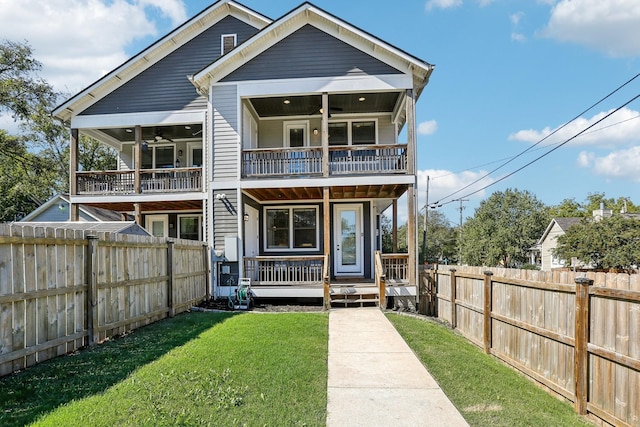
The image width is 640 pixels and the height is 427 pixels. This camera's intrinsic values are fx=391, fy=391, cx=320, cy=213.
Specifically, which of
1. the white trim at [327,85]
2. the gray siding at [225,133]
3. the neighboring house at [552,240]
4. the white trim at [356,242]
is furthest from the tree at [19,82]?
the neighboring house at [552,240]

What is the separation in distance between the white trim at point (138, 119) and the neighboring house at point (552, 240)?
35333 millimetres

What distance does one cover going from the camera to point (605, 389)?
12.5 feet

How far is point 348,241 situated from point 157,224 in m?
7.97

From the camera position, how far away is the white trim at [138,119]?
13.3 metres

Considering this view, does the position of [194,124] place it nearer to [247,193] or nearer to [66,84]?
[247,193]

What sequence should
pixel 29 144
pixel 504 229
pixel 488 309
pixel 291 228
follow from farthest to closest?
pixel 504 229
pixel 29 144
pixel 291 228
pixel 488 309

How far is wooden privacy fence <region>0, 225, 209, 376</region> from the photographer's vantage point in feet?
15.0

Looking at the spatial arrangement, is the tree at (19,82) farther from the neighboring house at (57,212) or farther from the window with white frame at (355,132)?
the window with white frame at (355,132)

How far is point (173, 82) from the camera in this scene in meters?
13.7

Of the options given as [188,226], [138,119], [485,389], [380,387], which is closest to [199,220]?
[188,226]

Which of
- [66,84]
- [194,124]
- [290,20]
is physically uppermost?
[66,84]

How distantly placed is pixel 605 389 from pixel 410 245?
709 centimetres

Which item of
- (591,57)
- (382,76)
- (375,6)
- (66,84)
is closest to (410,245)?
(382,76)

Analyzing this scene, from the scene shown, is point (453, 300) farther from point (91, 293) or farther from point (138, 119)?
point (138, 119)
